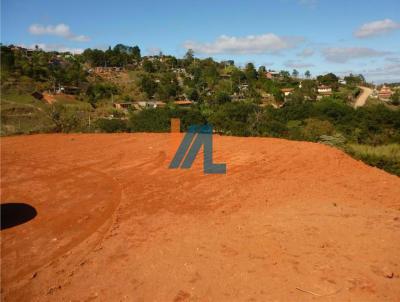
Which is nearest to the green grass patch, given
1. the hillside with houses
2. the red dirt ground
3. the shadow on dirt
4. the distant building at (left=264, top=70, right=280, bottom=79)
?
the hillside with houses

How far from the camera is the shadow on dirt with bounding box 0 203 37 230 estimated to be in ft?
14.5

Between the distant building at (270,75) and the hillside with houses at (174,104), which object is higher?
the distant building at (270,75)

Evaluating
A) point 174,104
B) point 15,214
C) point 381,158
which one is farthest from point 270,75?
point 15,214

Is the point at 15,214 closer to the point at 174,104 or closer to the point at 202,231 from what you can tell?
the point at 202,231

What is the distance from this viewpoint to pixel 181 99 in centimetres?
4806

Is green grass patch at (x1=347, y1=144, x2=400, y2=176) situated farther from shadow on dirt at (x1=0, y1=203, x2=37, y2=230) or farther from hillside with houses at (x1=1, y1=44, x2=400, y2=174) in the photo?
shadow on dirt at (x1=0, y1=203, x2=37, y2=230)

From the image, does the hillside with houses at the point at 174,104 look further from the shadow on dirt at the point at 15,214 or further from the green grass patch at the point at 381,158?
the shadow on dirt at the point at 15,214

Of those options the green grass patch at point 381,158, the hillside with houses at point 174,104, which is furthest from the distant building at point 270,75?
the green grass patch at point 381,158

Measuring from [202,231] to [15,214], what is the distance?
252 cm

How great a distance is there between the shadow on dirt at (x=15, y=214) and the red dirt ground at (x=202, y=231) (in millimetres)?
132

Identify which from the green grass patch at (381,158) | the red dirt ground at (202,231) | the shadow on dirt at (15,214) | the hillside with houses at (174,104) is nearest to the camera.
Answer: the red dirt ground at (202,231)

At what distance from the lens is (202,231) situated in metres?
4.11

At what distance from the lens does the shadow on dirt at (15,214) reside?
441 cm

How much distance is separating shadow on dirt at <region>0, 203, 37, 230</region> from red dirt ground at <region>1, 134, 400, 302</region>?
132 millimetres
